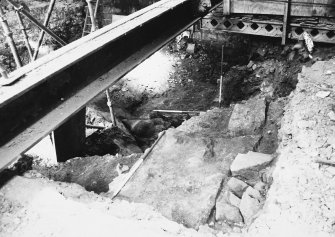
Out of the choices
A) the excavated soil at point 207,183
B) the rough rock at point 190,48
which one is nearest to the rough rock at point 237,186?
the excavated soil at point 207,183

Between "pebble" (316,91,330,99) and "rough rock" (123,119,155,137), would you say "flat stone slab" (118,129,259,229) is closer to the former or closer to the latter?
"pebble" (316,91,330,99)

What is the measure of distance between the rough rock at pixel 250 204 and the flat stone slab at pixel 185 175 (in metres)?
0.26

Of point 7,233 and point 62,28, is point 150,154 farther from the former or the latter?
point 62,28

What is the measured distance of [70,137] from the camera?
11.3 feet

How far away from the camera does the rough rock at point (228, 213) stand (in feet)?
7.64

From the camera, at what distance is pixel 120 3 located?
9.98 m

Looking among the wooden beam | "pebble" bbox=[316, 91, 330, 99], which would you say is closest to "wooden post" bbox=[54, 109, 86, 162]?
"pebble" bbox=[316, 91, 330, 99]

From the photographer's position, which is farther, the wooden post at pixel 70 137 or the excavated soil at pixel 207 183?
the wooden post at pixel 70 137

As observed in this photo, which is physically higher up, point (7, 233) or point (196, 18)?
point (196, 18)

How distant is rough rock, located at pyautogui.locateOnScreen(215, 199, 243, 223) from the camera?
2327 millimetres

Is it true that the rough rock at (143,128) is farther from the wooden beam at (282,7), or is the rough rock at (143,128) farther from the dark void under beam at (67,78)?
the wooden beam at (282,7)

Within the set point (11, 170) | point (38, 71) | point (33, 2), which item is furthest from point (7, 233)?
point (33, 2)

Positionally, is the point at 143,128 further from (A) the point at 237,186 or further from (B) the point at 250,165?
(A) the point at 237,186

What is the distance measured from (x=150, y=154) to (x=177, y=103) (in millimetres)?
4700
